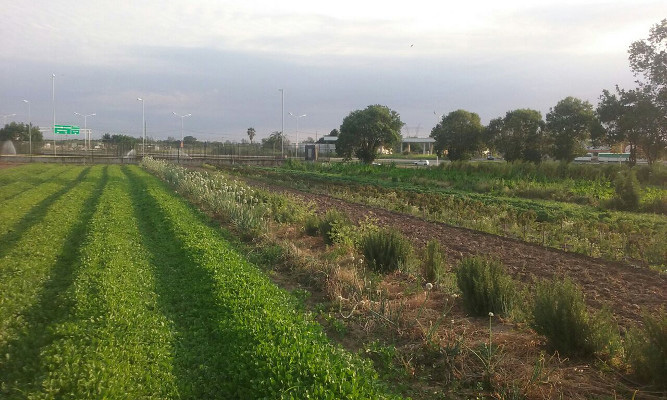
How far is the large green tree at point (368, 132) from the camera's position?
206 feet

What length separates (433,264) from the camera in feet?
33.3

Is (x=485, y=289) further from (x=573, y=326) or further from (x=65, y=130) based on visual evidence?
(x=65, y=130)

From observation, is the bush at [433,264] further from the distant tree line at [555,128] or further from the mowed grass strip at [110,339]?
the distant tree line at [555,128]

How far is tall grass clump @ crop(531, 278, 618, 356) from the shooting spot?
20.0ft

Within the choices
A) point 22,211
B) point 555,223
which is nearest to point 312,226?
point 555,223

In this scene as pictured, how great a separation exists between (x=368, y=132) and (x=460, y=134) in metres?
10.9

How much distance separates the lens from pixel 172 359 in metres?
6.10

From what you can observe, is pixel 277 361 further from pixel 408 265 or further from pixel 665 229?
pixel 665 229

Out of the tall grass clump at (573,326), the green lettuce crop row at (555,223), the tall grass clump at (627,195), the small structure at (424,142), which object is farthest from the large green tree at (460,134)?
the small structure at (424,142)

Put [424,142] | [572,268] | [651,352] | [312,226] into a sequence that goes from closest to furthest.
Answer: [651,352] < [572,268] < [312,226] < [424,142]

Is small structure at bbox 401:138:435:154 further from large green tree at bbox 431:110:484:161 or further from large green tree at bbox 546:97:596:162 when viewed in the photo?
large green tree at bbox 546:97:596:162

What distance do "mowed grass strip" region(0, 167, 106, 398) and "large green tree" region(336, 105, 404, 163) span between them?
1933 inches

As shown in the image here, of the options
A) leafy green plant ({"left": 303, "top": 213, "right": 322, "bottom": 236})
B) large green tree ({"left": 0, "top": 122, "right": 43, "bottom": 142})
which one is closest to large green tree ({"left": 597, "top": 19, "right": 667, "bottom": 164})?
leafy green plant ({"left": 303, "top": 213, "right": 322, "bottom": 236})

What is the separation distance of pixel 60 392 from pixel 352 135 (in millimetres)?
59546
